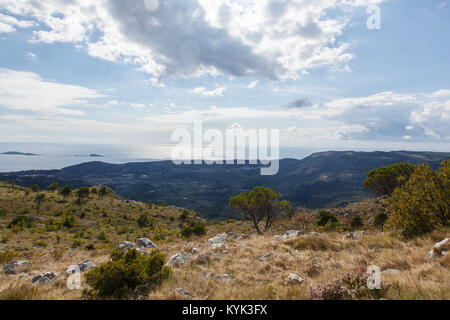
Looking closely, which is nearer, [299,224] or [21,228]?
[21,228]

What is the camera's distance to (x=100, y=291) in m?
5.82

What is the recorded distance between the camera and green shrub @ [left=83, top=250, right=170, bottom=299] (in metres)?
5.83

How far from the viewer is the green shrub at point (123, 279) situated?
5834mm

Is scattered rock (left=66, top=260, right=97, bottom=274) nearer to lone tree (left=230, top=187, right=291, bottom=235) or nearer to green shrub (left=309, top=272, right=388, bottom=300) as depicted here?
green shrub (left=309, top=272, right=388, bottom=300)

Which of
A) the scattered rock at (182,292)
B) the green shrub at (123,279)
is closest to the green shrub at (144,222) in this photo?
the green shrub at (123,279)

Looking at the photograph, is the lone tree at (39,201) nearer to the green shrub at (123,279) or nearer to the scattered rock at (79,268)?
the scattered rock at (79,268)

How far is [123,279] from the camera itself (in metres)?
6.16

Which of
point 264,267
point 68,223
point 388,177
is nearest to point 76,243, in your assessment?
point 68,223
